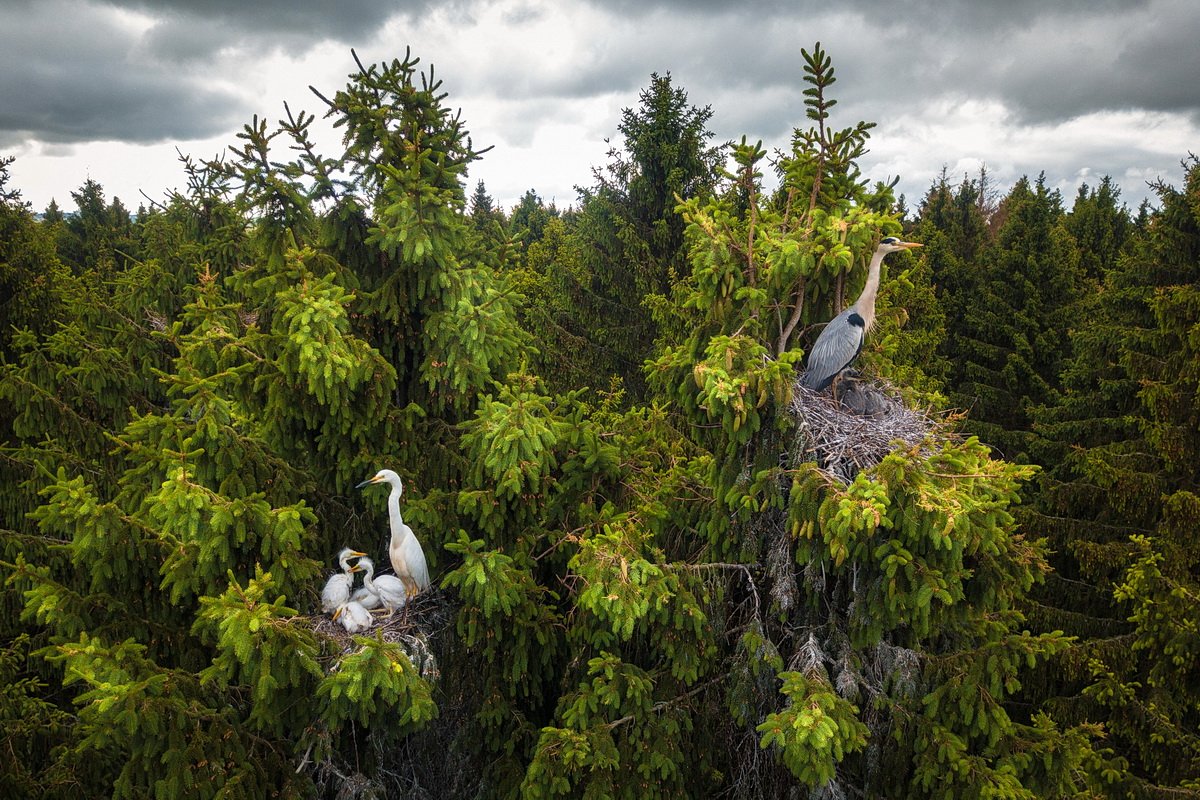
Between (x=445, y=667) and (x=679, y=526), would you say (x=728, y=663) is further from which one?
(x=445, y=667)

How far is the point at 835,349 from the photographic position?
488 cm

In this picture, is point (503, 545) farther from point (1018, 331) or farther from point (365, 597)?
point (1018, 331)

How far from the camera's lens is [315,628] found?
4.74 metres

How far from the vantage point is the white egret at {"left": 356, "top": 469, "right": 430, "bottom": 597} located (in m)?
5.12

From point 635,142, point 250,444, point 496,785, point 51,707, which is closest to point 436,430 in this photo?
point 250,444

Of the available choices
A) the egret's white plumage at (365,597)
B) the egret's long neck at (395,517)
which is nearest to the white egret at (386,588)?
the egret's white plumage at (365,597)

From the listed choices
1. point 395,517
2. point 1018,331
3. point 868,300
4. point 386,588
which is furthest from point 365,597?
point 1018,331

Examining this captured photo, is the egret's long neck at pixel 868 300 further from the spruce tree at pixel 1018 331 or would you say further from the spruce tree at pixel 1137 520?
the spruce tree at pixel 1018 331

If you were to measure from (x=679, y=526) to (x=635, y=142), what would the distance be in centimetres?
922

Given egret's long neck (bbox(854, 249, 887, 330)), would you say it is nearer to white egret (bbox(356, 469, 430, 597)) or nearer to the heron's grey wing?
the heron's grey wing

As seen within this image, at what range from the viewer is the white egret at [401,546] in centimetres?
512

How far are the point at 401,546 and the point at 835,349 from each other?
3528 millimetres

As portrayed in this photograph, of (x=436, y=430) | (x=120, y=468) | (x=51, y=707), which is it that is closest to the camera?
(x=436, y=430)

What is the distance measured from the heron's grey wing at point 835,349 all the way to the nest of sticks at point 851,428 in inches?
5.5
